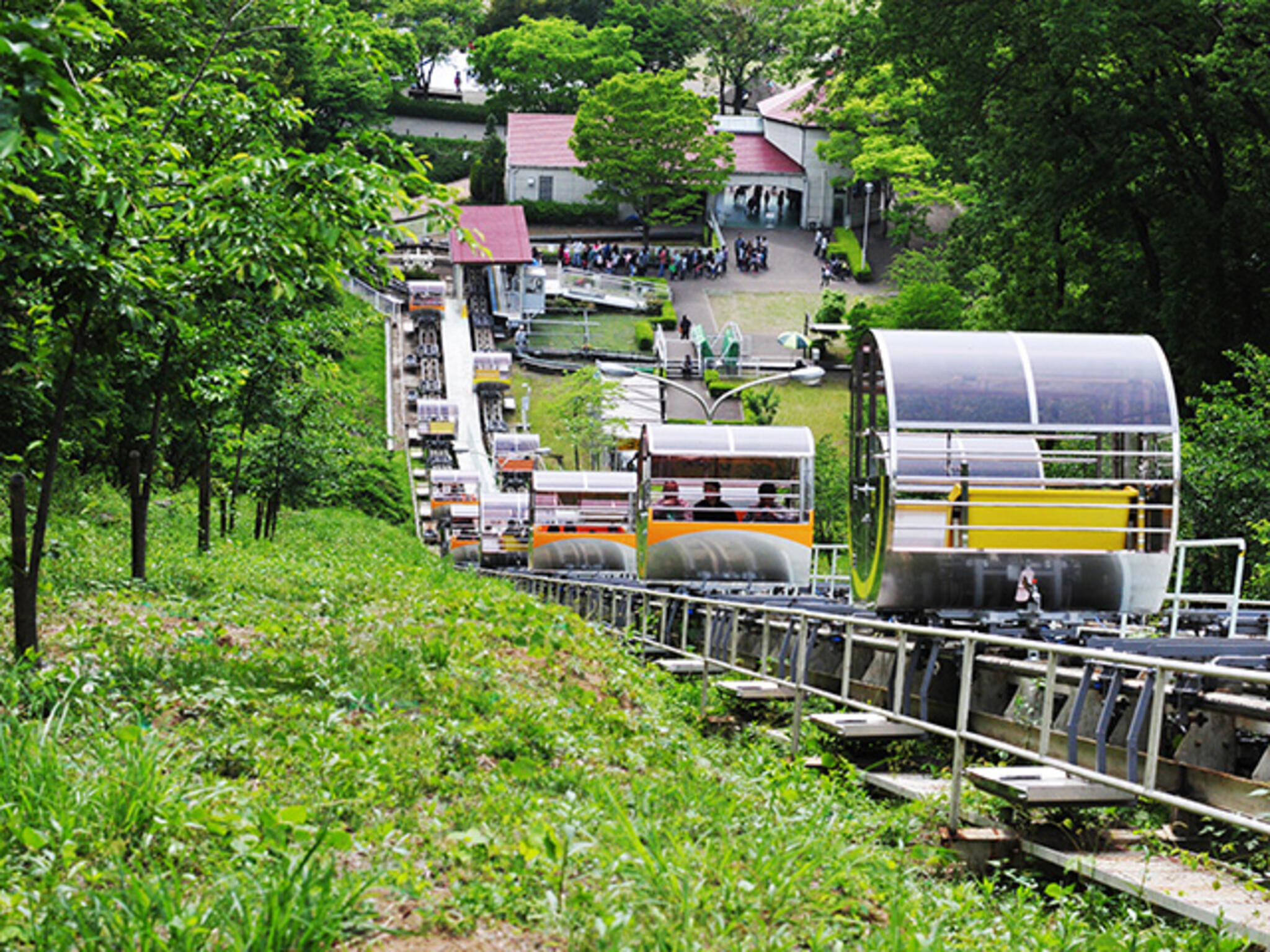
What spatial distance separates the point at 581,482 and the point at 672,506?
35.5ft

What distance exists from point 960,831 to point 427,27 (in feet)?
410

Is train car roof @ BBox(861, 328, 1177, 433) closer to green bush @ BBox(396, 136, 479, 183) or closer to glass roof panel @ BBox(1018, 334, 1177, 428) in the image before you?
glass roof panel @ BBox(1018, 334, 1177, 428)

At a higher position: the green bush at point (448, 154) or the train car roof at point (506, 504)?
the green bush at point (448, 154)

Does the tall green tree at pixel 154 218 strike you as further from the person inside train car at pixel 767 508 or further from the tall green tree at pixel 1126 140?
the tall green tree at pixel 1126 140

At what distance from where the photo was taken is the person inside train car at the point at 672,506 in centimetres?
2153

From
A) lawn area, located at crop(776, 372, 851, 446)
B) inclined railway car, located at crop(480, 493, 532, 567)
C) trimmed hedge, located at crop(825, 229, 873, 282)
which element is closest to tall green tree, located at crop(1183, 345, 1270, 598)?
inclined railway car, located at crop(480, 493, 532, 567)

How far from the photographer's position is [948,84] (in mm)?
32875

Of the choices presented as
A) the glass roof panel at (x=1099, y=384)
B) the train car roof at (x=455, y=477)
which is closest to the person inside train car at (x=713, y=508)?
the glass roof panel at (x=1099, y=384)

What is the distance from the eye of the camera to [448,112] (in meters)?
123

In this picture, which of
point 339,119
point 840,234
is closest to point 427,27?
point 339,119

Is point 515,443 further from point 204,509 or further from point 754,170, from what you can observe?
point 754,170

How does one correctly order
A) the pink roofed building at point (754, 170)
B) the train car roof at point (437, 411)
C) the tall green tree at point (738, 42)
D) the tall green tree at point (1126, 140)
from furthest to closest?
the tall green tree at point (738, 42) < the pink roofed building at point (754, 170) < the train car roof at point (437, 411) < the tall green tree at point (1126, 140)

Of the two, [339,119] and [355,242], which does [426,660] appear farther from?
[339,119]

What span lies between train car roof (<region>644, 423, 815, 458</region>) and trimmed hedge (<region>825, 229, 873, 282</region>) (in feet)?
238
